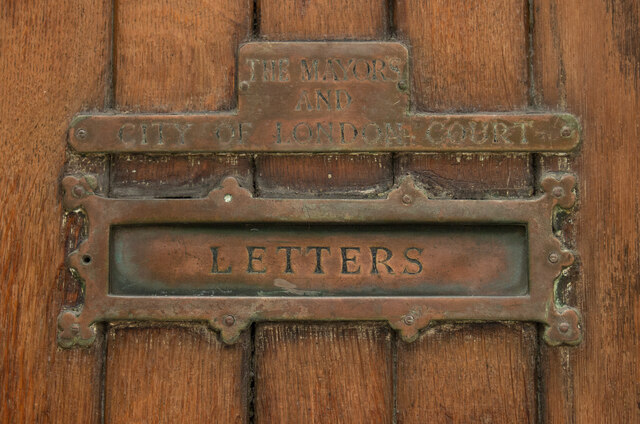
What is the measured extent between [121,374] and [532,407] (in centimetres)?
51

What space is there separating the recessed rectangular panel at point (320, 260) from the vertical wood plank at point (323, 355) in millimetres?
52

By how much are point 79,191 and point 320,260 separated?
1.02ft

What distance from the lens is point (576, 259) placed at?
0.70m

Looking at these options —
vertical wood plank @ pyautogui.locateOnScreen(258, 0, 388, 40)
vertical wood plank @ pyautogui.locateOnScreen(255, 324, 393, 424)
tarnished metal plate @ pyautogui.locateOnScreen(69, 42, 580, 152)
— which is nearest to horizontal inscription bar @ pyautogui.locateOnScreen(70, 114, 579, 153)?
tarnished metal plate @ pyautogui.locateOnScreen(69, 42, 580, 152)

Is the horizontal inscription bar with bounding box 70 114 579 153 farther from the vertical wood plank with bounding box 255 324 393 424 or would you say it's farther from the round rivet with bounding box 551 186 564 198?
the vertical wood plank with bounding box 255 324 393 424

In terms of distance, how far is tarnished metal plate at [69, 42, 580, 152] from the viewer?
2.31ft

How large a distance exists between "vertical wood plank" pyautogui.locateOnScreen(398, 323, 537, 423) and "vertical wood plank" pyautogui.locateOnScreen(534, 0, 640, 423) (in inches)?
1.2

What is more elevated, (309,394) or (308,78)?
(308,78)

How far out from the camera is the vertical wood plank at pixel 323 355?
27.6 inches

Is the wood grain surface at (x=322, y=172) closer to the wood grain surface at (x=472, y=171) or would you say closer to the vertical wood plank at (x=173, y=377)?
the wood grain surface at (x=472, y=171)

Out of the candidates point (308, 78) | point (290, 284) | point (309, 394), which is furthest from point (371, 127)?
point (309, 394)

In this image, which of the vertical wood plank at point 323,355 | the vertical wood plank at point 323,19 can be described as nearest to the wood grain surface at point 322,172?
the vertical wood plank at point 323,355

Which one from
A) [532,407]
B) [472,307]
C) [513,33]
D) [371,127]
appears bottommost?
[532,407]

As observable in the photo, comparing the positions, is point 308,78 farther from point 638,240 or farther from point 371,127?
point 638,240
